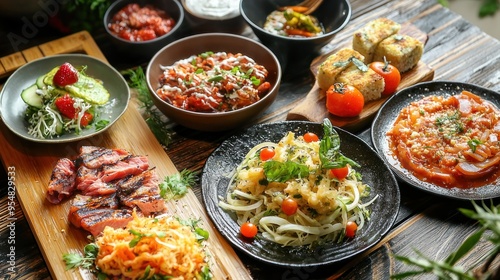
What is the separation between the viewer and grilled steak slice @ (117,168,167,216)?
3459 mm

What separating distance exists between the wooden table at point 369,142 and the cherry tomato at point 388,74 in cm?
44

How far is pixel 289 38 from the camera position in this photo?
15.0ft

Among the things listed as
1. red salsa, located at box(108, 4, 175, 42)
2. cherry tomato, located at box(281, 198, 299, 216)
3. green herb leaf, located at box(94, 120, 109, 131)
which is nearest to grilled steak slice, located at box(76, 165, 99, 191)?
green herb leaf, located at box(94, 120, 109, 131)

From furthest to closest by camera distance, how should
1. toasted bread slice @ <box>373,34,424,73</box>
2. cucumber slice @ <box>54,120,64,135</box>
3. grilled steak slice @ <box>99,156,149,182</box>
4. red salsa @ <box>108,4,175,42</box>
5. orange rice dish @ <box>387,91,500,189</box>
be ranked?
1. red salsa @ <box>108,4,175,42</box>
2. toasted bread slice @ <box>373,34,424,73</box>
3. cucumber slice @ <box>54,120,64,135</box>
4. orange rice dish @ <box>387,91,500,189</box>
5. grilled steak slice @ <box>99,156,149,182</box>

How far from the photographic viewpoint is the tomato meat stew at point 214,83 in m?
4.09

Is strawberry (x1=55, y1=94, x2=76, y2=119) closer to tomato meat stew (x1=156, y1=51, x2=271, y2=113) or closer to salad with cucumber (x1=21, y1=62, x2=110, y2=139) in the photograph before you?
salad with cucumber (x1=21, y1=62, x2=110, y2=139)

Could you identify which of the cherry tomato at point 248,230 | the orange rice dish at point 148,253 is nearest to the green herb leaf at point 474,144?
the cherry tomato at point 248,230

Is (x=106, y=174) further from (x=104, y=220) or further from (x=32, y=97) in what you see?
(x=32, y=97)

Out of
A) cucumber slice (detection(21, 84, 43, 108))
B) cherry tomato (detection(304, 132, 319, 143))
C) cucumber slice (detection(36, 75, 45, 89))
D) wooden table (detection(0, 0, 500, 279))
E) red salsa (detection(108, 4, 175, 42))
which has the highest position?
red salsa (detection(108, 4, 175, 42))

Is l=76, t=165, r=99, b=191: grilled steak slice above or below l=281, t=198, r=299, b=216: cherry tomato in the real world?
below

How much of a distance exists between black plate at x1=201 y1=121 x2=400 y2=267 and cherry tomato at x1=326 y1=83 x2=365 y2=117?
21 cm

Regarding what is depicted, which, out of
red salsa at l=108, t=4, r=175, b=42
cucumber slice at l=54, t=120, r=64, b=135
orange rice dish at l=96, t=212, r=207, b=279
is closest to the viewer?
orange rice dish at l=96, t=212, r=207, b=279

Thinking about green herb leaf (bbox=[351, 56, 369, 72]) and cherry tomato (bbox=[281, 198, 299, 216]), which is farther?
green herb leaf (bbox=[351, 56, 369, 72])

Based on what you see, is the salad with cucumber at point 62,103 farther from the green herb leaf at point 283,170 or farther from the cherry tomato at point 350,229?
the cherry tomato at point 350,229
